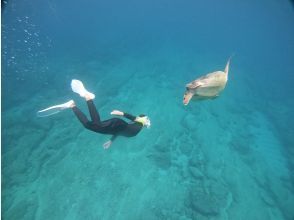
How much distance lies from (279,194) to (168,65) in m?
11.9

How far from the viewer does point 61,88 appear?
14766mm

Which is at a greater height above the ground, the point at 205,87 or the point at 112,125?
the point at 112,125

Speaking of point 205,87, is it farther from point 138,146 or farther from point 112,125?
point 138,146

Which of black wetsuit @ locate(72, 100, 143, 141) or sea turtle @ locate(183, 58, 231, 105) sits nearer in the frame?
sea turtle @ locate(183, 58, 231, 105)

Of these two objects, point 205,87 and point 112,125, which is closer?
point 205,87

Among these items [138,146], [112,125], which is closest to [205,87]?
[112,125]

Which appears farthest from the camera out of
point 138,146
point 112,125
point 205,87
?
point 138,146

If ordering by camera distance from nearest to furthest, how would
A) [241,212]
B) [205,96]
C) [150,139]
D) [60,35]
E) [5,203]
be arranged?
[205,96] < [5,203] < [241,212] < [150,139] < [60,35]

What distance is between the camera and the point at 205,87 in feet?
14.1

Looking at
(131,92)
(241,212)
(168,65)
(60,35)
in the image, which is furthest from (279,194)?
(60,35)

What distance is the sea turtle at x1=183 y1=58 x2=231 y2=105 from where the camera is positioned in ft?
13.9

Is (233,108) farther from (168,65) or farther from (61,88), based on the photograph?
(61,88)

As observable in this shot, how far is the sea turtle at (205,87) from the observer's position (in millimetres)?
4242

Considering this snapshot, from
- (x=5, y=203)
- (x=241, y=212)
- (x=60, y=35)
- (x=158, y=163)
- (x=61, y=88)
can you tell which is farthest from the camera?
(x=60, y=35)
